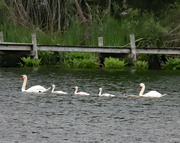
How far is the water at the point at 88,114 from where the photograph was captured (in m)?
16.6

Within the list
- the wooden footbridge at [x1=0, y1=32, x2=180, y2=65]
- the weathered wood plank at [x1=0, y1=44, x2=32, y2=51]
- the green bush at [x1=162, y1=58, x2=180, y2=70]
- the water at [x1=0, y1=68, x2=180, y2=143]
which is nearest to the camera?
the water at [x1=0, y1=68, x2=180, y2=143]

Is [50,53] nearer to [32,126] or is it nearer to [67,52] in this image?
[67,52]

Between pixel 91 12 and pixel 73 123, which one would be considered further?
pixel 91 12

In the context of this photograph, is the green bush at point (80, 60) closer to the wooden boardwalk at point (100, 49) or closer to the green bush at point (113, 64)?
the wooden boardwalk at point (100, 49)

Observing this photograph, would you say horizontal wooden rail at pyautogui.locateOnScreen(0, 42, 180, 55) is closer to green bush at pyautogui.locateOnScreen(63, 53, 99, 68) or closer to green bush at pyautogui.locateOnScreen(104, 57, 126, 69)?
green bush at pyautogui.locateOnScreen(104, 57, 126, 69)

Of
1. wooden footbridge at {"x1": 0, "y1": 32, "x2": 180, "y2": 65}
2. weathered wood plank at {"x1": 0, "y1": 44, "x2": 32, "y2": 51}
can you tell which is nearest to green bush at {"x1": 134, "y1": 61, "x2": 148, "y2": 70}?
wooden footbridge at {"x1": 0, "y1": 32, "x2": 180, "y2": 65}

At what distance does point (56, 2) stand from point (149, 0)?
733 cm

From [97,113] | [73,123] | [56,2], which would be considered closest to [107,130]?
[73,123]

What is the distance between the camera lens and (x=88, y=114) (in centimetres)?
2022

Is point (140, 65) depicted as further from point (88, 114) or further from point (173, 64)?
point (88, 114)

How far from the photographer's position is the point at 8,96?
24250 millimetres

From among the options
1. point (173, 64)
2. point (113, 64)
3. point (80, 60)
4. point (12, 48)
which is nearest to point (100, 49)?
point (113, 64)

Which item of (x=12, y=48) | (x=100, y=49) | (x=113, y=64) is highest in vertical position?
(x=12, y=48)

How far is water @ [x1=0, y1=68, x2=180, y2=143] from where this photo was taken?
54.4 feet
